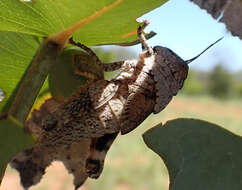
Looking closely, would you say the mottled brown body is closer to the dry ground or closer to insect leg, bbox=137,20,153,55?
insect leg, bbox=137,20,153,55

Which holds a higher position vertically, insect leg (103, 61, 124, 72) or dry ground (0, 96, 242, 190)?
insect leg (103, 61, 124, 72)

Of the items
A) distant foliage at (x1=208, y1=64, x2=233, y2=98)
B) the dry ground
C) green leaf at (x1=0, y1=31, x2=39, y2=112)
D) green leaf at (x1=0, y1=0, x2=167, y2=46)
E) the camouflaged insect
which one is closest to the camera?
green leaf at (x1=0, y1=0, x2=167, y2=46)

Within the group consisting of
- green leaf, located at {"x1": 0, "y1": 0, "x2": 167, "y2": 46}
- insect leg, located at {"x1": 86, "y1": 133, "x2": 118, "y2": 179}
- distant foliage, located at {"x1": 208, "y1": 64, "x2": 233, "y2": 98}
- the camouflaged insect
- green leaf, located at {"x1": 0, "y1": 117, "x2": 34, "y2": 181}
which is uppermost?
green leaf, located at {"x1": 0, "y1": 0, "x2": 167, "y2": 46}

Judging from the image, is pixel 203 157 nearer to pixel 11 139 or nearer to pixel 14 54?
pixel 11 139

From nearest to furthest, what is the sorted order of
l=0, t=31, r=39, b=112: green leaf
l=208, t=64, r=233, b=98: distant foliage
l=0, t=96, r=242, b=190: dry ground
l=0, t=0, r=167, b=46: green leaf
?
l=0, t=0, r=167, b=46: green leaf < l=0, t=31, r=39, b=112: green leaf < l=0, t=96, r=242, b=190: dry ground < l=208, t=64, r=233, b=98: distant foliage

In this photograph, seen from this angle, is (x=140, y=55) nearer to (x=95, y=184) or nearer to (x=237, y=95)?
(x=95, y=184)

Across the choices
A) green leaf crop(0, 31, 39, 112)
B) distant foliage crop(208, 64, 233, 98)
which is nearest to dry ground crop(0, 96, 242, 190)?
green leaf crop(0, 31, 39, 112)

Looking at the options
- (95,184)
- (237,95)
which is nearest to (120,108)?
(95,184)

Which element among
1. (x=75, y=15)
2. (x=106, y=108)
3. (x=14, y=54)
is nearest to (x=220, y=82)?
(x=106, y=108)
